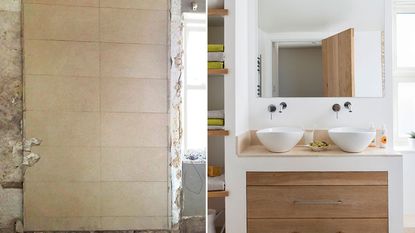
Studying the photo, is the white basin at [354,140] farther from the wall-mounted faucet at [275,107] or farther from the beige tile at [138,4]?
the beige tile at [138,4]

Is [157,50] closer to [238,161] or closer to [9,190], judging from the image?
[9,190]

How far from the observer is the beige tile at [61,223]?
809mm

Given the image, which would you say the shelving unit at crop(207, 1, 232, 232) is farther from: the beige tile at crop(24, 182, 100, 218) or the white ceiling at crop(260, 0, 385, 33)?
the beige tile at crop(24, 182, 100, 218)

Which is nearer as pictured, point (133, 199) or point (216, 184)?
point (133, 199)

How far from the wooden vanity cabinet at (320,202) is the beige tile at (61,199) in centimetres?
128

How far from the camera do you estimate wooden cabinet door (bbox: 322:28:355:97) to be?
2436 millimetres

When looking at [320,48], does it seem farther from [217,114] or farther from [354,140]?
[217,114]

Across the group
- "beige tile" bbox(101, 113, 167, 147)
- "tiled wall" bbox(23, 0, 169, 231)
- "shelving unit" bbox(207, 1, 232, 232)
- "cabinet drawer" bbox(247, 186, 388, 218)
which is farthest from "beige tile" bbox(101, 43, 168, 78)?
"cabinet drawer" bbox(247, 186, 388, 218)

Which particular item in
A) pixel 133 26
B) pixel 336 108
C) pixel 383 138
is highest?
pixel 133 26

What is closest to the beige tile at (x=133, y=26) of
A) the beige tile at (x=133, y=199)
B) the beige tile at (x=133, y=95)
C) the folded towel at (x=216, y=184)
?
the beige tile at (x=133, y=95)

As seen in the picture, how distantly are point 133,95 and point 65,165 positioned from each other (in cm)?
25

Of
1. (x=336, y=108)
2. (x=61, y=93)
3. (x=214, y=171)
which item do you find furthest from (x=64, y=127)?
(x=336, y=108)

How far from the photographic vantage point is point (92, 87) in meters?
0.82

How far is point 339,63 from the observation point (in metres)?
Result: 2.45
